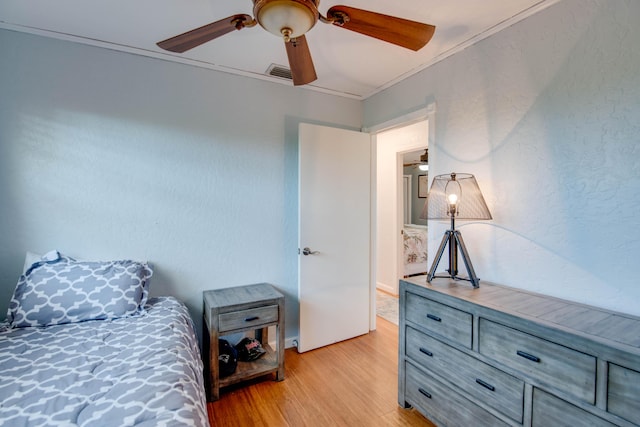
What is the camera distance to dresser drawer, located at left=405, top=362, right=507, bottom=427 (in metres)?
1.50

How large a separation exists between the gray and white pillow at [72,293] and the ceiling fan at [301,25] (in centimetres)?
142

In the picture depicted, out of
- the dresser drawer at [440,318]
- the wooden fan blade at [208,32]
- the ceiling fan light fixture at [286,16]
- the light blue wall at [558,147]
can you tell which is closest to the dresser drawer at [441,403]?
the dresser drawer at [440,318]

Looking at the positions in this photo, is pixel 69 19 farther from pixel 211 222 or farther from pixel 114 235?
pixel 211 222

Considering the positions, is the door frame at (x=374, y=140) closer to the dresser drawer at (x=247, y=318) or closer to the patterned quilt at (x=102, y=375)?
the dresser drawer at (x=247, y=318)

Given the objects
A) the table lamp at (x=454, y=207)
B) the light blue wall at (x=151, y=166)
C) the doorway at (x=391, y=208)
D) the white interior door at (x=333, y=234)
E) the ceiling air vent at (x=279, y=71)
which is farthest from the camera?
the doorway at (x=391, y=208)

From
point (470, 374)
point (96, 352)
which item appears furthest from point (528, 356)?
point (96, 352)

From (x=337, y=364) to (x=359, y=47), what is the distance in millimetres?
2515

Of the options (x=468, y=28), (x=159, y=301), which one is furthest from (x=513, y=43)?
(x=159, y=301)

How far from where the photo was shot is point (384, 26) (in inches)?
49.4

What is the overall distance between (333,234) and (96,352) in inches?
75.7

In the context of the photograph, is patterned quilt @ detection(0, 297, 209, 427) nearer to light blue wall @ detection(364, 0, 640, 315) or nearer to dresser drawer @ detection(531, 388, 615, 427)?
dresser drawer @ detection(531, 388, 615, 427)

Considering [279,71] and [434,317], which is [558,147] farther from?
[279,71]

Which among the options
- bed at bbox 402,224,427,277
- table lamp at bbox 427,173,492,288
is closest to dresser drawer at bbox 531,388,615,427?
table lamp at bbox 427,173,492,288

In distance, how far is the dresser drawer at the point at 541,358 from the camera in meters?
1.14
